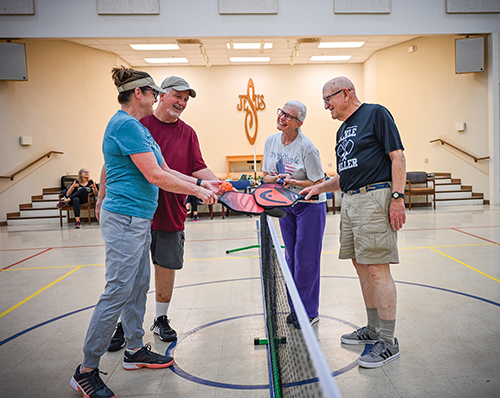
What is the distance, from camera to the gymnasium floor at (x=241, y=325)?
2.08 metres

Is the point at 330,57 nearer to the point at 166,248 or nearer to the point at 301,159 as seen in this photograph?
the point at 301,159

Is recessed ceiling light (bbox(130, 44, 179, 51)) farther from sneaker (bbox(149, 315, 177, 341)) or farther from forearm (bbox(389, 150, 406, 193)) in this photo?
forearm (bbox(389, 150, 406, 193))

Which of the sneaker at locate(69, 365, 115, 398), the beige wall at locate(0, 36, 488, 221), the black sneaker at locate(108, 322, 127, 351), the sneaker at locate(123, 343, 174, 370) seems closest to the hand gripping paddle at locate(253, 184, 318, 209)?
the sneaker at locate(123, 343, 174, 370)

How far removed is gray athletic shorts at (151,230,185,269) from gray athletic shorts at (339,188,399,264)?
121 cm

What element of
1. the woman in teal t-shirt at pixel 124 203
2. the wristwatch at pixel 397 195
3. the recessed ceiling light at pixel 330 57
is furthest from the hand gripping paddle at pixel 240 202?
the recessed ceiling light at pixel 330 57

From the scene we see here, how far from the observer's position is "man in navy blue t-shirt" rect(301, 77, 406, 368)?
2234 mm

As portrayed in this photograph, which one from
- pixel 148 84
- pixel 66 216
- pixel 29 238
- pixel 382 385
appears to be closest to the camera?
pixel 382 385

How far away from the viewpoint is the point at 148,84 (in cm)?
215

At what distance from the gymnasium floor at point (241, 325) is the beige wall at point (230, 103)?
654 cm

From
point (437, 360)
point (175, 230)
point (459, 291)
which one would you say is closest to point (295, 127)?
point (175, 230)

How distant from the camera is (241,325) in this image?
114 inches

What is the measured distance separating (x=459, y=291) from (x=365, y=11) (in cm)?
870

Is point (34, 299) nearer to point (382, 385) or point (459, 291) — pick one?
point (382, 385)

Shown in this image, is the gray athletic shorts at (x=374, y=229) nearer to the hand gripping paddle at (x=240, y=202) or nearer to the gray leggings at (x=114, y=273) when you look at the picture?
the hand gripping paddle at (x=240, y=202)
